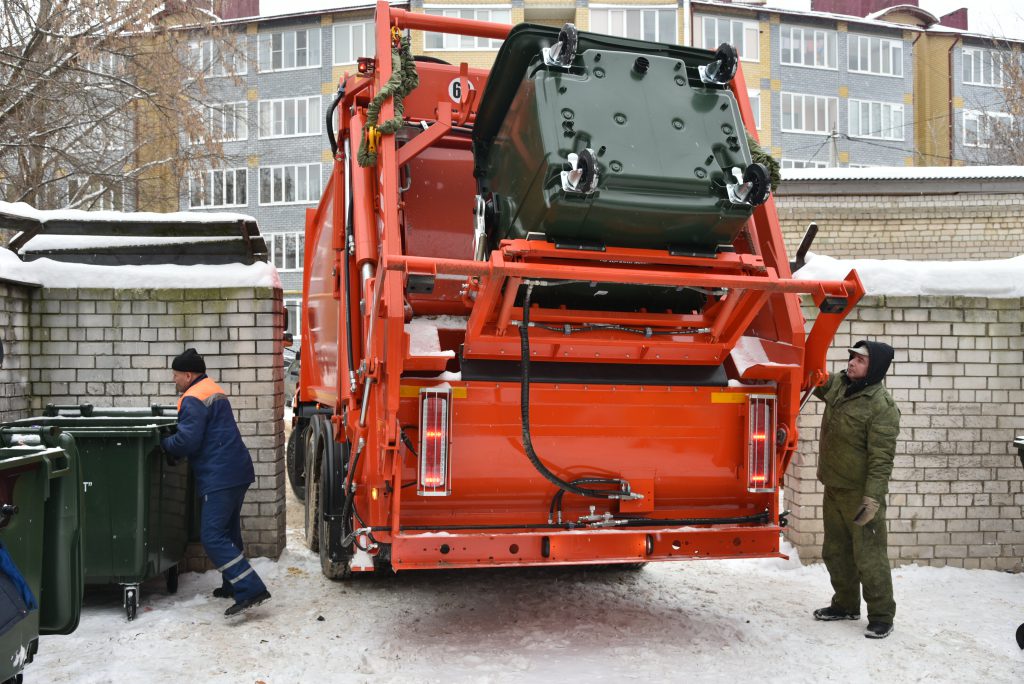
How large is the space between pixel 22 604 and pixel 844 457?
12.6 ft

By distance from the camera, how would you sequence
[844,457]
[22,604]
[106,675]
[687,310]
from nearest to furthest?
[22,604] → [106,675] → [687,310] → [844,457]

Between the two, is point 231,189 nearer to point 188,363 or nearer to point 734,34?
point 734,34

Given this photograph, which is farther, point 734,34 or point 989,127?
point 734,34

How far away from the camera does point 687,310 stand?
432cm

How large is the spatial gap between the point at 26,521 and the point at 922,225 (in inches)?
428

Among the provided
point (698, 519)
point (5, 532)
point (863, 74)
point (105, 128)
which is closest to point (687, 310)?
point (698, 519)

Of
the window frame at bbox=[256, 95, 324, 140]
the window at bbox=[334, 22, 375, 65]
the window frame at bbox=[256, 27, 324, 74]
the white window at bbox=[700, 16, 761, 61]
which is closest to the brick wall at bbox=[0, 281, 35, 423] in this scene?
the window frame at bbox=[256, 95, 324, 140]

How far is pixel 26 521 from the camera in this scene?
9.81ft

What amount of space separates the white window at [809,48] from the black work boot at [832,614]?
29.6m

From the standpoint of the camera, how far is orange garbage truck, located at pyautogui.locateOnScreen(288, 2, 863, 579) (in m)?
3.69

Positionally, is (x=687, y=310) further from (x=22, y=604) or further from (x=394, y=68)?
(x=22, y=604)

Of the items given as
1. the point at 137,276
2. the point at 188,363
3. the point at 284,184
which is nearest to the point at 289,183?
the point at 284,184

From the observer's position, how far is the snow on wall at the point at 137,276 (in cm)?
564

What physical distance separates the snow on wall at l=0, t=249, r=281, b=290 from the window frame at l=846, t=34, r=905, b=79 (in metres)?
31.3
